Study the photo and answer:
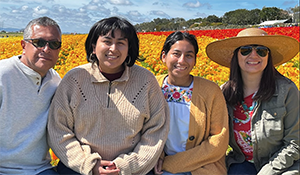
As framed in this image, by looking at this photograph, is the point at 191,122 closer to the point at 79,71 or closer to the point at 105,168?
the point at 105,168

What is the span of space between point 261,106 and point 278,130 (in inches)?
8.9

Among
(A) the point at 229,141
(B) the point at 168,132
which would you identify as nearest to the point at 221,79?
(A) the point at 229,141

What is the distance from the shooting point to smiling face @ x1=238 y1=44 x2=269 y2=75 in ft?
8.15

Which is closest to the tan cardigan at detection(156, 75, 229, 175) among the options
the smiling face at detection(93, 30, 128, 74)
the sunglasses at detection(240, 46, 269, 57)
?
the sunglasses at detection(240, 46, 269, 57)

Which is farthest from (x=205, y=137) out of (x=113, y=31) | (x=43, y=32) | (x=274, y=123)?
(x=43, y=32)

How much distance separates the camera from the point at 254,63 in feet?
8.21

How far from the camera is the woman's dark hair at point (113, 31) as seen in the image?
7.36ft

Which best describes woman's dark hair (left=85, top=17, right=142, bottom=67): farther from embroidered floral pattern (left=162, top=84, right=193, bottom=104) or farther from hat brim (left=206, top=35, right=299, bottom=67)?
hat brim (left=206, top=35, right=299, bottom=67)

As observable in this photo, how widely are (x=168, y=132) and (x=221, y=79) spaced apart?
2.19m

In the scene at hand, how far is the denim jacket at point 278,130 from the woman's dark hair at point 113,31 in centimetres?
112

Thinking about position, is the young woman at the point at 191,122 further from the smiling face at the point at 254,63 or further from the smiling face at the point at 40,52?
the smiling face at the point at 40,52

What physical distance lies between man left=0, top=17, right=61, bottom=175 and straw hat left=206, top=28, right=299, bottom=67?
1.44 metres

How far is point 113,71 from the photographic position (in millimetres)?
2398

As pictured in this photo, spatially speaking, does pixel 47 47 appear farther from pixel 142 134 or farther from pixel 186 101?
pixel 186 101
